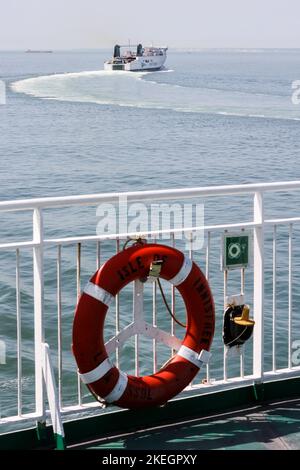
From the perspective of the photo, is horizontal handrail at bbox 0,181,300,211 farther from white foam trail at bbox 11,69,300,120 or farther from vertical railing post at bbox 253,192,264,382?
white foam trail at bbox 11,69,300,120

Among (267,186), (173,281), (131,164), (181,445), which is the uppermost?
(267,186)

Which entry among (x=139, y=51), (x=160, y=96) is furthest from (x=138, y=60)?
(x=160, y=96)

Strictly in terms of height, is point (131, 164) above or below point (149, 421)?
below

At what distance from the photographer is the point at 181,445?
13.0 feet

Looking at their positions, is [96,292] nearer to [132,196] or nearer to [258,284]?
[132,196]

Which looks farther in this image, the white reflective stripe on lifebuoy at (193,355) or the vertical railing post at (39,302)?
the white reflective stripe on lifebuoy at (193,355)

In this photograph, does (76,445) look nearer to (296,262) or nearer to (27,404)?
(27,404)

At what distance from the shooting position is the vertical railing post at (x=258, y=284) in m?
4.32

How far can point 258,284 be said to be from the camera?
434cm

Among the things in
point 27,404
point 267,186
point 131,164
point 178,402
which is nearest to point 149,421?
point 178,402

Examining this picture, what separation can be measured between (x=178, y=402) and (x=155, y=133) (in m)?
34.5

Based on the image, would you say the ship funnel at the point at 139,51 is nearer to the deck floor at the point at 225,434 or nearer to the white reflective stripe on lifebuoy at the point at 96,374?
the deck floor at the point at 225,434

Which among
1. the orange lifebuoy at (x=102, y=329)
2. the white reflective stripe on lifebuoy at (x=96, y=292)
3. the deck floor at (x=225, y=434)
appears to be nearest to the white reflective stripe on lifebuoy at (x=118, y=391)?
the orange lifebuoy at (x=102, y=329)

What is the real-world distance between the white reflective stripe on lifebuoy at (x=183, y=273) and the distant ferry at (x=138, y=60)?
94.8 meters
